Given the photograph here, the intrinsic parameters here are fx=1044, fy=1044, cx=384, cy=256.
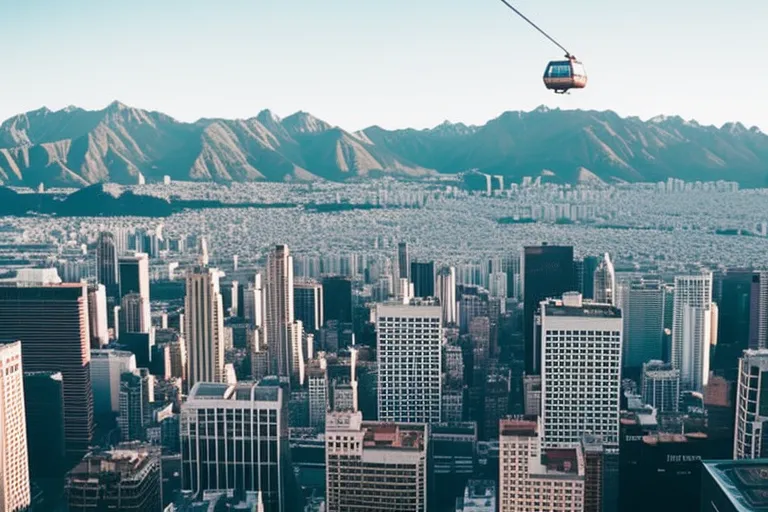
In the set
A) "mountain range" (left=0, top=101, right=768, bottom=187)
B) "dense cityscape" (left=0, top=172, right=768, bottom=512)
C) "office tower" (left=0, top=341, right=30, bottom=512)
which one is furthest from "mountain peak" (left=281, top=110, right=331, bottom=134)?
"office tower" (left=0, top=341, right=30, bottom=512)

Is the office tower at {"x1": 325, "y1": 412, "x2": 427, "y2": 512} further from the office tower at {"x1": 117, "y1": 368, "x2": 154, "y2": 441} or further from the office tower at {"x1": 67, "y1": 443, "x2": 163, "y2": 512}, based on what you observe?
the office tower at {"x1": 117, "y1": 368, "x2": 154, "y2": 441}

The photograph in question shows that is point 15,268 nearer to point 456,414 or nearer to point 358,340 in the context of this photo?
point 358,340

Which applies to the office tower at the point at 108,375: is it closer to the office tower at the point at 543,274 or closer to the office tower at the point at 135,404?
the office tower at the point at 135,404

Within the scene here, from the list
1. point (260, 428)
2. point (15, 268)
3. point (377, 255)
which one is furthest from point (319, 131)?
point (260, 428)

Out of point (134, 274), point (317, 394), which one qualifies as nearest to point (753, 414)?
point (317, 394)

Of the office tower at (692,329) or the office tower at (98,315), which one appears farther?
the office tower at (98,315)

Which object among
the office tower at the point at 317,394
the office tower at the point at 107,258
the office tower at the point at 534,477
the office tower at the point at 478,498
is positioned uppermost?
the office tower at the point at 107,258

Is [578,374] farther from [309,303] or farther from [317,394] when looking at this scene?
[309,303]

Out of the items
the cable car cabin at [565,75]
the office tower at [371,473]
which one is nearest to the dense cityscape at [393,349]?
the office tower at [371,473]
